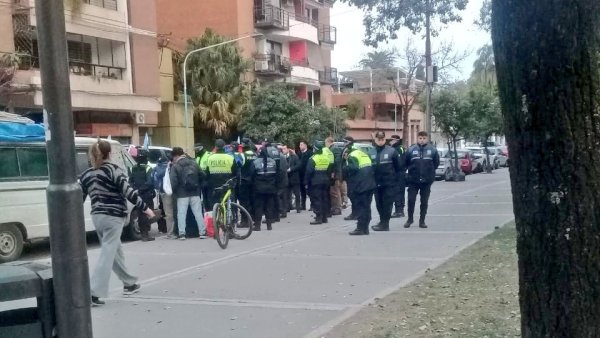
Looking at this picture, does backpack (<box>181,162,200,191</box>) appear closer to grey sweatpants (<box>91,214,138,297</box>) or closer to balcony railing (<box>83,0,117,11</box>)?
grey sweatpants (<box>91,214,138,297</box>)

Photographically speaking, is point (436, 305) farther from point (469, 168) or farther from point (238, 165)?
point (469, 168)

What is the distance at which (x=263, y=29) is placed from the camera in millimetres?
42281

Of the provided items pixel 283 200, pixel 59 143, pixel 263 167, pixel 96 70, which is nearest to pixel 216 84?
pixel 96 70

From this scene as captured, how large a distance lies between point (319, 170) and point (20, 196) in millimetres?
5918

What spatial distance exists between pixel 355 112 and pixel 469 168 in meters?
16.7

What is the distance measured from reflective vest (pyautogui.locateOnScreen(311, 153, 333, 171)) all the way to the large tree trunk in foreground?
11.6 m

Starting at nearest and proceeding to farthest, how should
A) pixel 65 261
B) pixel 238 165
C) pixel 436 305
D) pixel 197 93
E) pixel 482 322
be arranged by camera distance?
1. pixel 65 261
2. pixel 482 322
3. pixel 436 305
4. pixel 238 165
5. pixel 197 93

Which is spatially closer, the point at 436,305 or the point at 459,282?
the point at 436,305

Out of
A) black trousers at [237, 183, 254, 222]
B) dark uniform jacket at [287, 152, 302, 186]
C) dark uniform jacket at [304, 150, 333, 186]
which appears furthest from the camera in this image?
dark uniform jacket at [287, 152, 302, 186]

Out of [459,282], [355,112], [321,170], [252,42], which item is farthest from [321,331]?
[355,112]

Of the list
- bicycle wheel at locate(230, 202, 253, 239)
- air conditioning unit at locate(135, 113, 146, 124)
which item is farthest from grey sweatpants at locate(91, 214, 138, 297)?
air conditioning unit at locate(135, 113, 146, 124)

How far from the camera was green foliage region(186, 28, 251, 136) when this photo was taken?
119 ft

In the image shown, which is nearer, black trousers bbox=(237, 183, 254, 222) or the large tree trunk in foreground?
the large tree trunk in foreground

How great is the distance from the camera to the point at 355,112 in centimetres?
5297
